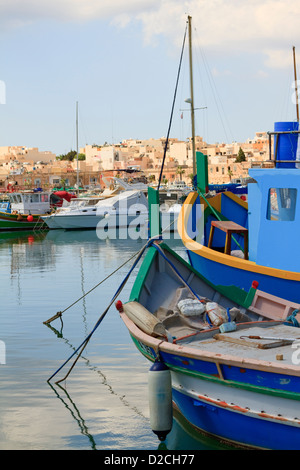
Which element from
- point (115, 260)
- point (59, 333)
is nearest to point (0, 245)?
point (115, 260)

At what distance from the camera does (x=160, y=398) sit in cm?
898

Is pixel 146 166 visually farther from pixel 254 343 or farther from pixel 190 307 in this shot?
pixel 254 343

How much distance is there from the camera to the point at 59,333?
1652 cm

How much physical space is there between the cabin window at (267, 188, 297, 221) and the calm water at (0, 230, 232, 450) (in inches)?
161

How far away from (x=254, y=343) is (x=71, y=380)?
451cm

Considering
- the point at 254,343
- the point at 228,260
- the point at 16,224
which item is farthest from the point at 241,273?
the point at 16,224

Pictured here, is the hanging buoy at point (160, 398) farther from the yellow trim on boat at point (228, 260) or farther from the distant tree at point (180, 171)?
the distant tree at point (180, 171)

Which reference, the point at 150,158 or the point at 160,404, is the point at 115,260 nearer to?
the point at 160,404

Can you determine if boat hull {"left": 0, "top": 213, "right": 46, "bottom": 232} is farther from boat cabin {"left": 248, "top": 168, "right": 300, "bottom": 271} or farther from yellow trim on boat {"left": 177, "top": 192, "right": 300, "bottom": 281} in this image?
boat cabin {"left": 248, "top": 168, "right": 300, "bottom": 271}

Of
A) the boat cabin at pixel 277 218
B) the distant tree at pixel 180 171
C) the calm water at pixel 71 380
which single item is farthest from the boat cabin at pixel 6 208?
the distant tree at pixel 180 171

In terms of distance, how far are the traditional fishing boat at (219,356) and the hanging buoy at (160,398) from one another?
0.5 inches

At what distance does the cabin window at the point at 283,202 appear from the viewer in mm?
13930

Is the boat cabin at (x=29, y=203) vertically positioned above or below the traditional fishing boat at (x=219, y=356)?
below
